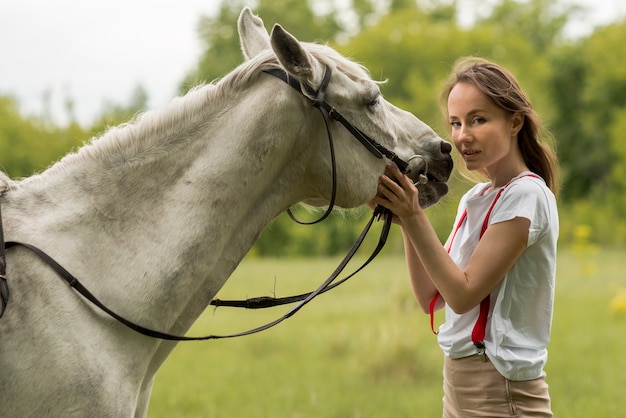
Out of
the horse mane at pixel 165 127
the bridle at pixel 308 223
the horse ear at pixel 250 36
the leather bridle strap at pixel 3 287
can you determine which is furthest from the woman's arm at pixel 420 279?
the leather bridle strap at pixel 3 287

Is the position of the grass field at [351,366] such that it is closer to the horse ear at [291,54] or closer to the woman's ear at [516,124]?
the woman's ear at [516,124]

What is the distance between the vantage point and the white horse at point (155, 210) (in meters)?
2.56

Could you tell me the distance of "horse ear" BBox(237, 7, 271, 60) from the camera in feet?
10.9

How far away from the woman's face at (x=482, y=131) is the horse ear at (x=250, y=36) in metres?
0.88

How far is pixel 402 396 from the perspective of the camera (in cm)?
761

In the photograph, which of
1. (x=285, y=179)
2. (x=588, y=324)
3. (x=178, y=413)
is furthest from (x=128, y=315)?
(x=588, y=324)

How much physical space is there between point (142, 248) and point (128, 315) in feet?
0.81

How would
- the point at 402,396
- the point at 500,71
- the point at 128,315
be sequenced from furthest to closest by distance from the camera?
the point at 402,396 → the point at 500,71 → the point at 128,315

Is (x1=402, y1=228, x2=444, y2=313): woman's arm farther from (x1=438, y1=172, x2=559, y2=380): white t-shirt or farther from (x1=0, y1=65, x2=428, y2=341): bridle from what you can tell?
(x1=438, y1=172, x2=559, y2=380): white t-shirt

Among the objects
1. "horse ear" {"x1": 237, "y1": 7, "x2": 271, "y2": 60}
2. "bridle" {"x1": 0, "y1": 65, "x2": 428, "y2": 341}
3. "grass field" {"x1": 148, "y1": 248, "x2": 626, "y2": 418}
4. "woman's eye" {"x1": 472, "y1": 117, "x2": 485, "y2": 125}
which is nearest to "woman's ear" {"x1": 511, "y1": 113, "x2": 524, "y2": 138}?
"woman's eye" {"x1": 472, "y1": 117, "x2": 485, "y2": 125}

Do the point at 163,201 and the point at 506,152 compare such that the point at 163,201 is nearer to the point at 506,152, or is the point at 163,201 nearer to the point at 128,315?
the point at 128,315

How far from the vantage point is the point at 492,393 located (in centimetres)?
297

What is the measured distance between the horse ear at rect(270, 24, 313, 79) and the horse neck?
0.74 feet

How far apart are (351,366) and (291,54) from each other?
672 centimetres
